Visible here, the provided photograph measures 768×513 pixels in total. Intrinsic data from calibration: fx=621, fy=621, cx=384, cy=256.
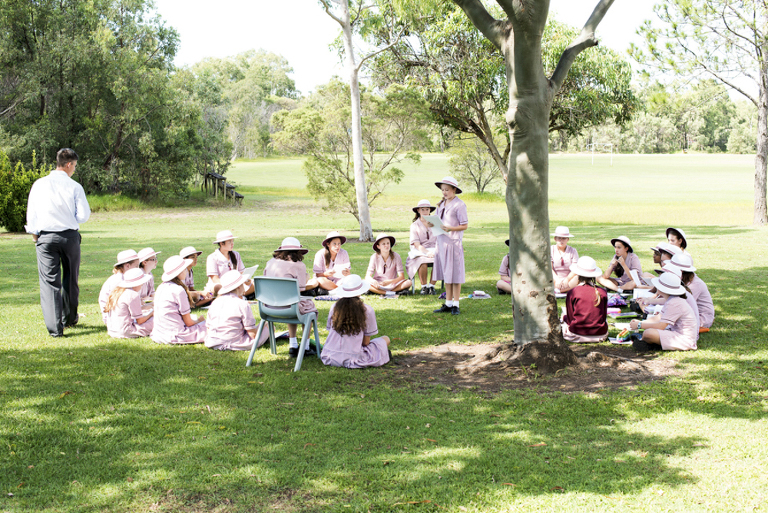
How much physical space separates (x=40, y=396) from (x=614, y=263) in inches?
318

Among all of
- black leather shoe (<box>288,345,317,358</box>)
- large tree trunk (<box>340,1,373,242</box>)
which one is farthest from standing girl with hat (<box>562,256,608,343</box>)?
large tree trunk (<box>340,1,373,242</box>)

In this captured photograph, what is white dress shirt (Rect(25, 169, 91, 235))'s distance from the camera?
755 centimetres

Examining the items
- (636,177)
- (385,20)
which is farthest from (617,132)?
(385,20)

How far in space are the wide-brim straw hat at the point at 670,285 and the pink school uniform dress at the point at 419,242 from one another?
4.72 m

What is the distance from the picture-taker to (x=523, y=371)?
6234 millimetres

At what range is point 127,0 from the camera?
35406mm

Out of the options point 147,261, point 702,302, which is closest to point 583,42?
point 702,302

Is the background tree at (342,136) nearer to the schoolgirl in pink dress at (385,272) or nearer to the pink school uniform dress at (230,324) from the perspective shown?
the schoolgirl in pink dress at (385,272)

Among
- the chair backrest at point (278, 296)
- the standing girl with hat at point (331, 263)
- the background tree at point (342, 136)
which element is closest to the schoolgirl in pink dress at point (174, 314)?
the chair backrest at point (278, 296)

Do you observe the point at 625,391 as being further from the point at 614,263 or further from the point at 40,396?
the point at 40,396

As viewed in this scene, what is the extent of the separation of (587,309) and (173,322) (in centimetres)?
494

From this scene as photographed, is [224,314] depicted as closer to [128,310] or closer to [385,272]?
[128,310]

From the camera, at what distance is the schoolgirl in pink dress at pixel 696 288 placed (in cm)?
759

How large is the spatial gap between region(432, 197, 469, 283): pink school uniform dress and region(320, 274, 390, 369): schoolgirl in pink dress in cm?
256
